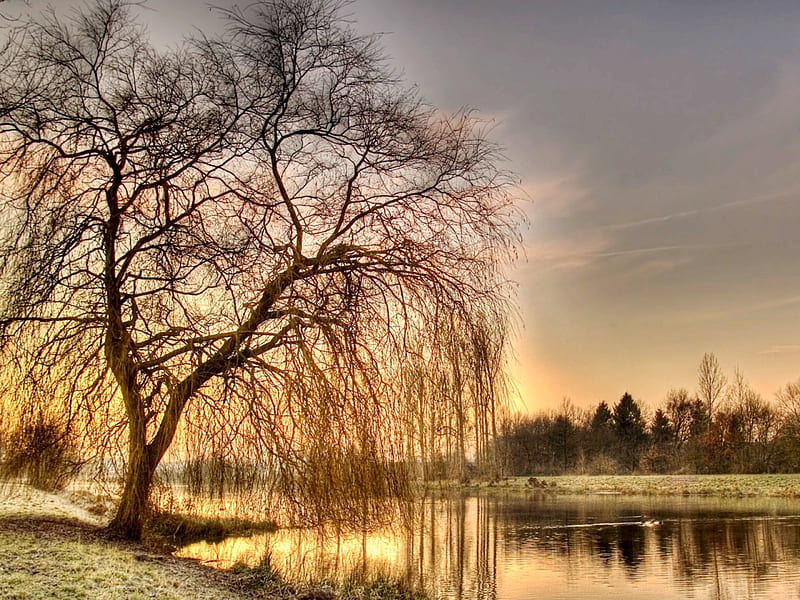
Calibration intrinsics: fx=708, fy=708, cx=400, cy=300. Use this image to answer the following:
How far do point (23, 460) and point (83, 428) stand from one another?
2.64 ft

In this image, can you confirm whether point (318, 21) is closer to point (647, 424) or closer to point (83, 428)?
point (83, 428)

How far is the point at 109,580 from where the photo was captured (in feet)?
23.7

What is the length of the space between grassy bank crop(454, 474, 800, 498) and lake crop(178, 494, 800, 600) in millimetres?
11838

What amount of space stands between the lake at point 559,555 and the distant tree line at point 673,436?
1539cm

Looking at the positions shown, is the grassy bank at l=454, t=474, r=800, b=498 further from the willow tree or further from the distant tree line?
the willow tree

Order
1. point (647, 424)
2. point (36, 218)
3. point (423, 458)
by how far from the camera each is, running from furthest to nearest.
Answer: point (647, 424) → point (36, 218) → point (423, 458)

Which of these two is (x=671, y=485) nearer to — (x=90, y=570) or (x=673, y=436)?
(x=673, y=436)

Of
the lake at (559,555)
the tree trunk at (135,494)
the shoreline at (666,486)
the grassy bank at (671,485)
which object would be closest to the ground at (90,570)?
the tree trunk at (135,494)

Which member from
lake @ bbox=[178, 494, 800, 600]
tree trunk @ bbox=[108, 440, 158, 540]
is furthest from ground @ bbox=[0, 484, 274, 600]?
lake @ bbox=[178, 494, 800, 600]

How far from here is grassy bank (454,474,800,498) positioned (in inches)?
1396

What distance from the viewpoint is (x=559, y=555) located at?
16188mm

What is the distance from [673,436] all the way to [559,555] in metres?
46.4

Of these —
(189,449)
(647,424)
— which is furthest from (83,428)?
(647,424)

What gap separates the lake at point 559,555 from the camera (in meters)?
11.4
